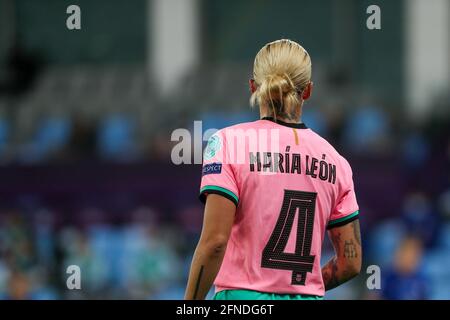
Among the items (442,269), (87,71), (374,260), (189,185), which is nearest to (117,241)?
(189,185)

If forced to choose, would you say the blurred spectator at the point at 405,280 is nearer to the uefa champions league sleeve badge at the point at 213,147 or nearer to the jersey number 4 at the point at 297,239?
the jersey number 4 at the point at 297,239

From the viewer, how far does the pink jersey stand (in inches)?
148

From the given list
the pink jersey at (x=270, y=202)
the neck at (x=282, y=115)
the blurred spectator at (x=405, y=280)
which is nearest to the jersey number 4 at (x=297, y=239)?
the pink jersey at (x=270, y=202)

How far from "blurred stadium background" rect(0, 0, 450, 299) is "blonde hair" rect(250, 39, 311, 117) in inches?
210

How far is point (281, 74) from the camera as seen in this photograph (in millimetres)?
3820

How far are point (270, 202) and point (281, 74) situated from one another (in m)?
0.45

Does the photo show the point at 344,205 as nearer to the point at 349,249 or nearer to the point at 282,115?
the point at 349,249

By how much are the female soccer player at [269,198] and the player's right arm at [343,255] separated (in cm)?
16

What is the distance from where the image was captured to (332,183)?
3.92 metres

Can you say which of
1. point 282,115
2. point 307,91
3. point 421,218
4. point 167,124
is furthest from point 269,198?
point 167,124

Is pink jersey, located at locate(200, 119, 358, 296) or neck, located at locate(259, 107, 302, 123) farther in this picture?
neck, located at locate(259, 107, 302, 123)

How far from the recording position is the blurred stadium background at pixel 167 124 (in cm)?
1161

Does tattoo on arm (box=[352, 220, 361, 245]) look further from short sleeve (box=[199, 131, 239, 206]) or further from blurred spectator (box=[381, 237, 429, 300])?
blurred spectator (box=[381, 237, 429, 300])

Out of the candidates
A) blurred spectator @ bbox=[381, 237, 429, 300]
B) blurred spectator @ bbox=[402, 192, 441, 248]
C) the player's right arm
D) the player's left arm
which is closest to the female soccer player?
the player's left arm
